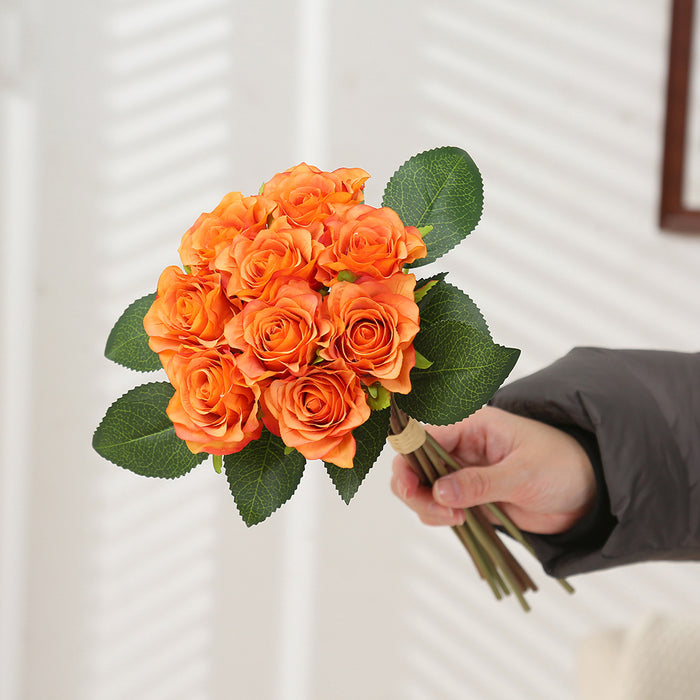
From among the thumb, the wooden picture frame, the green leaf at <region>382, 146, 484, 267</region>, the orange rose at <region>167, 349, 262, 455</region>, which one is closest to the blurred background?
the wooden picture frame

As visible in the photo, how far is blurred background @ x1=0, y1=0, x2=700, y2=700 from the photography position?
4.34ft

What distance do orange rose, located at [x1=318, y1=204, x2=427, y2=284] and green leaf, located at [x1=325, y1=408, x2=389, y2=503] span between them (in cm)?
12

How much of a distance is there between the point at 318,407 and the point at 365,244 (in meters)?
0.12

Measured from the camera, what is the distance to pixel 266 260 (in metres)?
Answer: 0.49

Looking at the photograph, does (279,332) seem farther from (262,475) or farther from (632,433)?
(632,433)

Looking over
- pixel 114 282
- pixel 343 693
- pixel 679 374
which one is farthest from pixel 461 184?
pixel 343 693

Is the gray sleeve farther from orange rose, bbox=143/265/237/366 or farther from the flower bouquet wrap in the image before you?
orange rose, bbox=143/265/237/366

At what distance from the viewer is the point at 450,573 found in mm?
1406

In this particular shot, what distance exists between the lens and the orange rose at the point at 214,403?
1.62 feet

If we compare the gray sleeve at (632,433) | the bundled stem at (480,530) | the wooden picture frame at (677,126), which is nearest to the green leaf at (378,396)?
the bundled stem at (480,530)

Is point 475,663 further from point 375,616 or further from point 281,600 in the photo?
point 281,600

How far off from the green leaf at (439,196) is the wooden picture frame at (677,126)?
891mm

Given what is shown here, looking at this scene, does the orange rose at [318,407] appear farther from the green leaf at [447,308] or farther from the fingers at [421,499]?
the fingers at [421,499]

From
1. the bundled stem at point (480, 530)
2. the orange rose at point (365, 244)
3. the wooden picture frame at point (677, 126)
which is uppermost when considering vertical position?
the wooden picture frame at point (677, 126)
